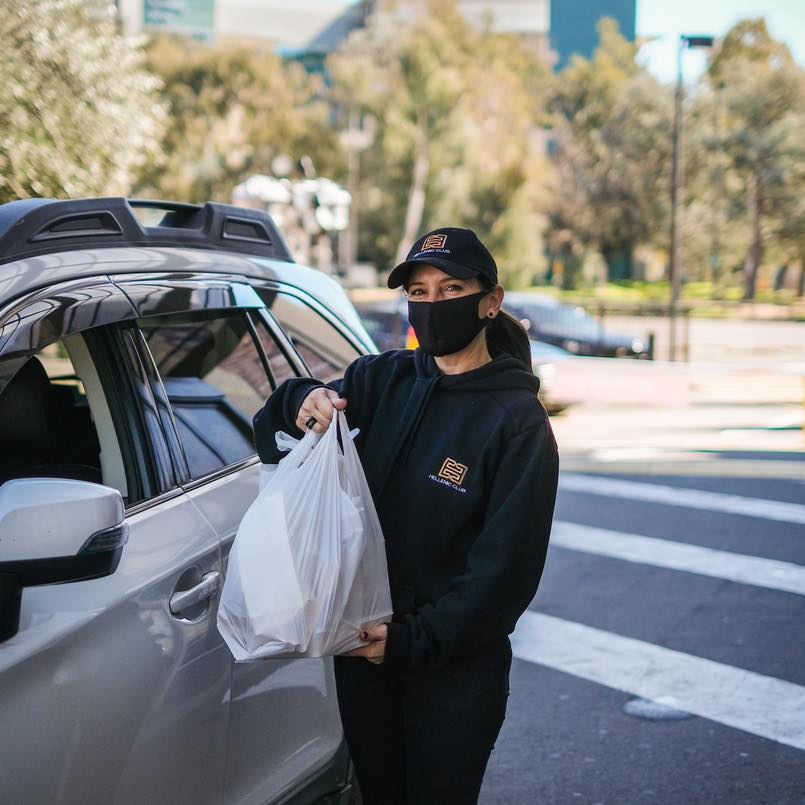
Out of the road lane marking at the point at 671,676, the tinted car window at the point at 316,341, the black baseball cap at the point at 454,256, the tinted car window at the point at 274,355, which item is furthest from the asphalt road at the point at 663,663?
the black baseball cap at the point at 454,256

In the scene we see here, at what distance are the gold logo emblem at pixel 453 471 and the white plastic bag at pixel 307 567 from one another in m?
0.19

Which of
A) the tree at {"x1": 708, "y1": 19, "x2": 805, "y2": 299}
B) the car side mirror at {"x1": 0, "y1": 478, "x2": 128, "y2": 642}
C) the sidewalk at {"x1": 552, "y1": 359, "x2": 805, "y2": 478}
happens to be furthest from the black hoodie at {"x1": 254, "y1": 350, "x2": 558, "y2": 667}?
the tree at {"x1": 708, "y1": 19, "x2": 805, "y2": 299}

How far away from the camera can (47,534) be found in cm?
200

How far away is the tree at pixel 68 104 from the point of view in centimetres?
1105

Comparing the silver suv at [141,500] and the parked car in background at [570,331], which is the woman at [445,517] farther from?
the parked car in background at [570,331]

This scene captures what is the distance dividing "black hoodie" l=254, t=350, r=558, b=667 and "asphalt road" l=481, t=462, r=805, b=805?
84.5 inches

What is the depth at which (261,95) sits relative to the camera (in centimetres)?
4459

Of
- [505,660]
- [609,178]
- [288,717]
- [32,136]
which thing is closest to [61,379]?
[288,717]

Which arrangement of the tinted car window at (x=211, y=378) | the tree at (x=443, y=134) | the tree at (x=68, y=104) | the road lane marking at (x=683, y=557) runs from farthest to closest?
1. the tree at (x=443, y=134)
2. the tree at (x=68, y=104)
3. the road lane marking at (x=683, y=557)
4. the tinted car window at (x=211, y=378)

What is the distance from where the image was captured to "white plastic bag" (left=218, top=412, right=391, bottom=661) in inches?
93.0

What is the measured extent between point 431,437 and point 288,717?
863 millimetres

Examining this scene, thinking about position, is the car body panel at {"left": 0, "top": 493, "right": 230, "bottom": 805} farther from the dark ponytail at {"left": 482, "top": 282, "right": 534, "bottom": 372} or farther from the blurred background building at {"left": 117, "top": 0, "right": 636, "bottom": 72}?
the blurred background building at {"left": 117, "top": 0, "right": 636, "bottom": 72}

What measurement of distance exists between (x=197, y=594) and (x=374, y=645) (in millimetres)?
417

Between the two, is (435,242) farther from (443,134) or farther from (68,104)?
(443,134)
